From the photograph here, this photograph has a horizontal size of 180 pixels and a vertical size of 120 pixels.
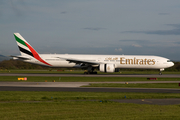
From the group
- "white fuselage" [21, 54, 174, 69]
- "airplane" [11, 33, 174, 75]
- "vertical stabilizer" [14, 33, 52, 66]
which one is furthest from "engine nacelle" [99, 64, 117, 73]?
"vertical stabilizer" [14, 33, 52, 66]

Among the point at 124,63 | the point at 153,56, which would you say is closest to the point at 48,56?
the point at 124,63

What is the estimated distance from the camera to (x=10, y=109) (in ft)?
38.0

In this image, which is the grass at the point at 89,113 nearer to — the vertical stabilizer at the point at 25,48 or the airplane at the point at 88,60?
the airplane at the point at 88,60

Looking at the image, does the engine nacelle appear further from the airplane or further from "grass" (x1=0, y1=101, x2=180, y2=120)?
"grass" (x1=0, y1=101, x2=180, y2=120)

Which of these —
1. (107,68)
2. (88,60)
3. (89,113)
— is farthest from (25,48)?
(89,113)

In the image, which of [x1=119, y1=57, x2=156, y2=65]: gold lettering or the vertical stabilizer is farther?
the vertical stabilizer

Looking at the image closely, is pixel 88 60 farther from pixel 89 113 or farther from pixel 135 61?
pixel 89 113

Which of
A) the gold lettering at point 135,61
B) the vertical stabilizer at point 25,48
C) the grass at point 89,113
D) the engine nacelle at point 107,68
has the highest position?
the vertical stabilizer at point 25,48

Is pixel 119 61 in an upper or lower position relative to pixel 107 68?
upper

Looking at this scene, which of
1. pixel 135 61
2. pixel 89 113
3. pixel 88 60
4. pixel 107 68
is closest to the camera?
pixel 89 113

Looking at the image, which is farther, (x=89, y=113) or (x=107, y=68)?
(x=107, y=68)

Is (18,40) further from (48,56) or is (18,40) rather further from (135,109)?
(135,109)

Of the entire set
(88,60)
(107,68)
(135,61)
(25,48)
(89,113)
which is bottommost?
(89,113)

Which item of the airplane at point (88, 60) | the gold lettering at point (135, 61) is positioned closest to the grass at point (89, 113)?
the airplane at point (88, 60)
